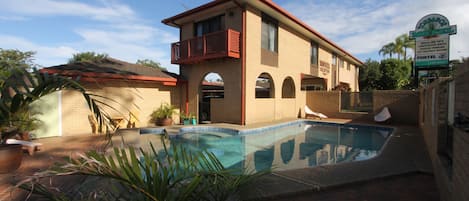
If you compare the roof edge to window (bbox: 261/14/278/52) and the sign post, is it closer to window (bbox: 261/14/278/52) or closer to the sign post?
window (bbox: 261/14/278/52)

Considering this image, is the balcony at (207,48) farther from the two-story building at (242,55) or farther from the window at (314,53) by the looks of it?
the window at (314,53)

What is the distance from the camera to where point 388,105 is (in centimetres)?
1300

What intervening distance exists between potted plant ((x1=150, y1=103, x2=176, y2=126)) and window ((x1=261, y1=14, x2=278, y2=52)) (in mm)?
6150

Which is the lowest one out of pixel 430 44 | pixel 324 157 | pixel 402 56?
pixel 324 157

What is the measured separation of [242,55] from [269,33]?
275 cm

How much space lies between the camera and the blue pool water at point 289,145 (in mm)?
6707

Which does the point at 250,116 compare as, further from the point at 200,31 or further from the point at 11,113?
the point at 11,113

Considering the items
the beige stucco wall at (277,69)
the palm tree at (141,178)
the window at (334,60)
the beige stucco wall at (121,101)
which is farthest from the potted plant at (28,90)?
the window at (334,60)

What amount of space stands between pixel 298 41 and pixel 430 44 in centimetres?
733

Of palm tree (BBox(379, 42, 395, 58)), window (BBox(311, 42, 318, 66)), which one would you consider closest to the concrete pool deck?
window (BBox(311, 42, 318, 66))

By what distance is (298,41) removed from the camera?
1493 cm

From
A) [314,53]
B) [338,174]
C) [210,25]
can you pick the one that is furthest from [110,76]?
[314,53]

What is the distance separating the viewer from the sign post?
8234mm

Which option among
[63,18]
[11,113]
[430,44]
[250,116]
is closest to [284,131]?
[250,116]
